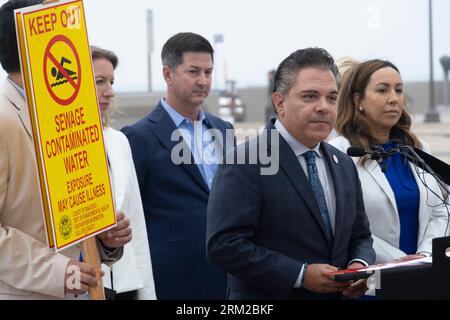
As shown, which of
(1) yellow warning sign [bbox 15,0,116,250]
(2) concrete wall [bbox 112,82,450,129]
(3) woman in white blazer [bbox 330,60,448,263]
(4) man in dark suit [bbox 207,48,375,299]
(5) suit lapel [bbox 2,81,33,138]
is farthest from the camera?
(2) concrete wall [bbox 112,82,450,129]

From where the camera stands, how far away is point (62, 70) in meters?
3.47

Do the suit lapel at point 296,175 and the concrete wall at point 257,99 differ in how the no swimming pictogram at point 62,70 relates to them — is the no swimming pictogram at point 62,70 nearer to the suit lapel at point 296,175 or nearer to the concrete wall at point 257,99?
the suit lapel at point 296,175

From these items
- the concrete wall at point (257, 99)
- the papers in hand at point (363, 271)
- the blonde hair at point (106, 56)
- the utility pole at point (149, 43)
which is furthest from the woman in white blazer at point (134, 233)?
the utility pole at point (149, 43)

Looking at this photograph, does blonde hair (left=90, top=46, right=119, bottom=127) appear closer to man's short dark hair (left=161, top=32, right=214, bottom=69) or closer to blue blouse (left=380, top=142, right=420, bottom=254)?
man's short dark hair (left=161, top=32, right=214, bottom=69)

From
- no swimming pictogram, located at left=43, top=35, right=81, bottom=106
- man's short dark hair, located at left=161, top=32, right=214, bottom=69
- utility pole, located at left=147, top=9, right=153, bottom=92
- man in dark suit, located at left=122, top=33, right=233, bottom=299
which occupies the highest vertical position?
no swimming pictogram, located at left=43, top=35, right=81, bottom=106

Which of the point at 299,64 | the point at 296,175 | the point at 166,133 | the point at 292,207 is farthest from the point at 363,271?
the point at 166,133

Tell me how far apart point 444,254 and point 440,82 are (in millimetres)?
36712

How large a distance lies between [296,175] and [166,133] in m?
1.99

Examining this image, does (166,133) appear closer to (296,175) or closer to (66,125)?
(296,175)

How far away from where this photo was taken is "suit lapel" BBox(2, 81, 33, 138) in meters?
3.49

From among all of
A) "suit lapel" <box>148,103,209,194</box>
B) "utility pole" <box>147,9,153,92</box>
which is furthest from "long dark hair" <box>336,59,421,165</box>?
"utility pole" <box>147,9,153,92</box>

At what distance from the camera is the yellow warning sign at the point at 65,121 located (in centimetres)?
330

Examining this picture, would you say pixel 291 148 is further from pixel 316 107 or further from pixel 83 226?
pixel 83 226

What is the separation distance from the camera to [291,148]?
405cm
